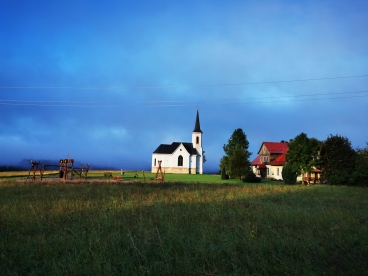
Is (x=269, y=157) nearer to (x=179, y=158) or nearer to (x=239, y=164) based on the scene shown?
(x=239, y=164)

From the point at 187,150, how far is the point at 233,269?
9337cm

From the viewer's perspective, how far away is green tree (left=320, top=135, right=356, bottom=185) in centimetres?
3444

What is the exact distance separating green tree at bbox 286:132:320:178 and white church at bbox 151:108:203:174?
56473 mm

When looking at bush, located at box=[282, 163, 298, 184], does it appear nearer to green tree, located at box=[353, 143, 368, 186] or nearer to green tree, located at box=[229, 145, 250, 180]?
green tree, located at box=[353, 143, 368, 186]

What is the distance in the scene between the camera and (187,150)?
98.5m

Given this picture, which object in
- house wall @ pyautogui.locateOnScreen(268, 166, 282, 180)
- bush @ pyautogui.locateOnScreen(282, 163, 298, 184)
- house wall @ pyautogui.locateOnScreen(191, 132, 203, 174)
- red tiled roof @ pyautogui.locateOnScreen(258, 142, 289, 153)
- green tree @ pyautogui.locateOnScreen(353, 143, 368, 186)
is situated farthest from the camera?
house wall @ pyautogui.locateOnScreen(191, 132, 203, 174)

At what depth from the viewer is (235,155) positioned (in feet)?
158

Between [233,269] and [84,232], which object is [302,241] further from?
[84,232]

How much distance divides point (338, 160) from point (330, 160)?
0.90m

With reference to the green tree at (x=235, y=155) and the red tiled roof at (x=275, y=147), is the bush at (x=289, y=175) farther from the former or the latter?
the red tiled roof at (x=275, y=147)

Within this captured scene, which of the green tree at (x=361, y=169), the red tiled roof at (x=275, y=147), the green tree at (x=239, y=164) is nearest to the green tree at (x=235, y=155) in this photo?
the green tree at (x=239, y=164)

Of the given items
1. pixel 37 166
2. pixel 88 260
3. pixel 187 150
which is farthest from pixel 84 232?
pixel 187 150

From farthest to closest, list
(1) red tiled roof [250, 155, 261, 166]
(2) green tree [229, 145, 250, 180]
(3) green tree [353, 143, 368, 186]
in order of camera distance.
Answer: (1) red tiled roof [250, 155, 261, 166] < (2) green tree [229, 145, 250, 180] < (3) green tree [353, 143, 368, 186]

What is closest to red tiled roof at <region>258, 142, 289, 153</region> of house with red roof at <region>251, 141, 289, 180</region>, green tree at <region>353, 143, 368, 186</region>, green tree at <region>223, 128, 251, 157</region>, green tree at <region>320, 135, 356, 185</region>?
house with red roof at <region>251, 141, 289, 180</region>
